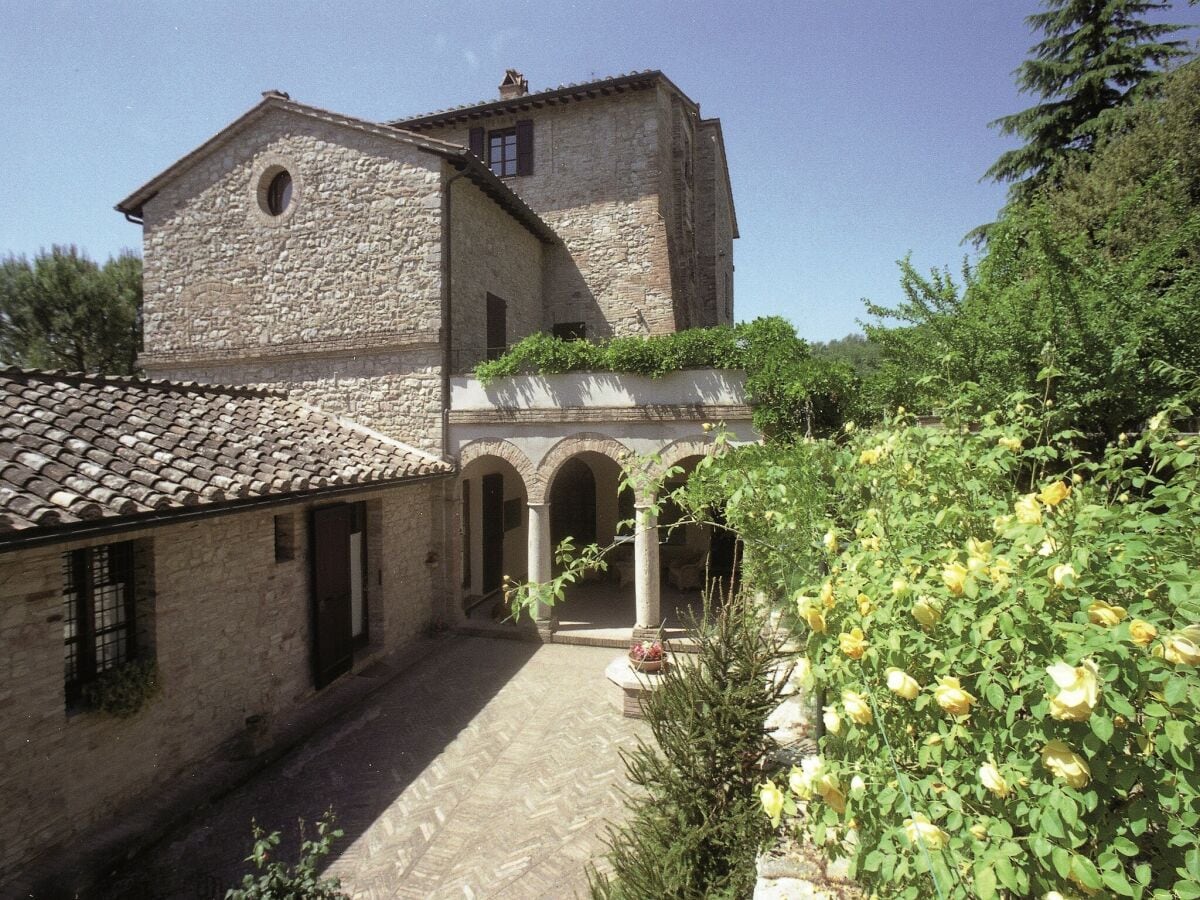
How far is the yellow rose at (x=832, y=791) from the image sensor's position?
5.45ft

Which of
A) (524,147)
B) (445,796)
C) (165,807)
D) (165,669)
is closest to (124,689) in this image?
(165,669)

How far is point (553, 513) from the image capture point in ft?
52.2

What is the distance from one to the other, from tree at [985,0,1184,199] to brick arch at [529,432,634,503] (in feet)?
39.4

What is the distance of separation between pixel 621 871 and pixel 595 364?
783cm

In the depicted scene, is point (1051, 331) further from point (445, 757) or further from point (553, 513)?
point (553, 513)

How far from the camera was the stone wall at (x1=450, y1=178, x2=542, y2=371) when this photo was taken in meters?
11.2

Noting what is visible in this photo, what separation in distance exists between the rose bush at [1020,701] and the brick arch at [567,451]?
797 cm

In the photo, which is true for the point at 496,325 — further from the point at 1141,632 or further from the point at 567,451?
the point at 1141,632

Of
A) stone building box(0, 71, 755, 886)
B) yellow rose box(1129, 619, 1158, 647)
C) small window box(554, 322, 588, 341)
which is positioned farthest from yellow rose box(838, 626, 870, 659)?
small window box(554, 322, 588, 341)

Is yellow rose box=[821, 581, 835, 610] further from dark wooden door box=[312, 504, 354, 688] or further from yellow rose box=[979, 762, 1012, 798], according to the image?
dark wooden door box=[312, 504, 354, 688]

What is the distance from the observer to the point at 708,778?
3.73 metres

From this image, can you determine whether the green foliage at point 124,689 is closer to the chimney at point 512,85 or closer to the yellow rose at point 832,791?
the yellow rose at point 832,791

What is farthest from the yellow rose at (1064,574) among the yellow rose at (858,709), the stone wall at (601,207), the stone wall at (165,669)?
the stone wall at (601,207)

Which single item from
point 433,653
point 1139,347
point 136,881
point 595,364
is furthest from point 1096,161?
point 136,881
